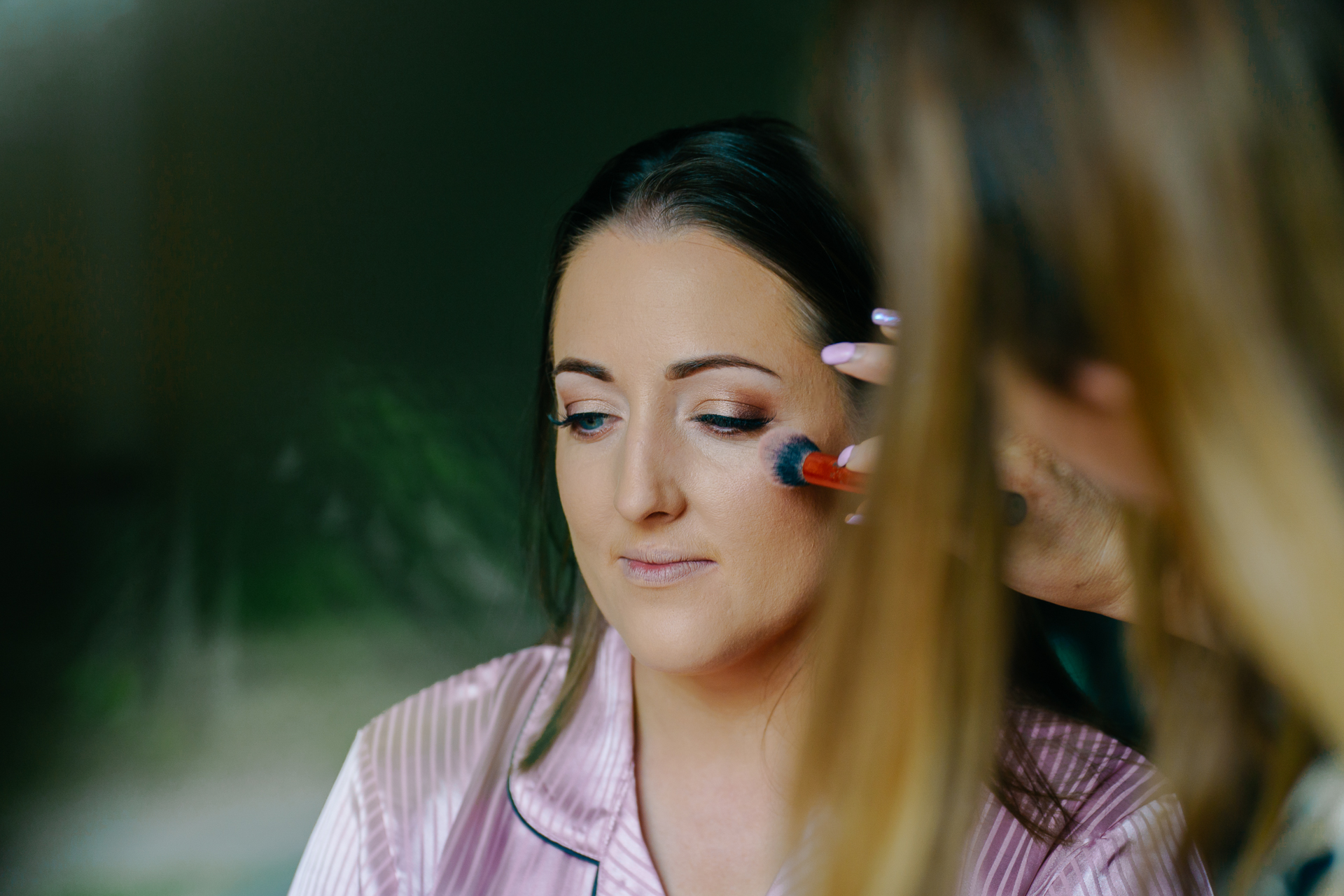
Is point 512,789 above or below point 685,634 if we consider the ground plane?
below

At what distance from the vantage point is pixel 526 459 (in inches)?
53.2

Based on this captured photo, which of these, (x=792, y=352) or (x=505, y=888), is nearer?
(x=792, y=352)

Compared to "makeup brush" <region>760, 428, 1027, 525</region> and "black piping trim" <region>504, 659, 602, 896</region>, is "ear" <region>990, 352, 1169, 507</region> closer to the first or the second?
"makeup brush" <region>760, 428, 1027, 525</region>

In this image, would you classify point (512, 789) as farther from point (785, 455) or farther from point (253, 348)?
point (253, 348)

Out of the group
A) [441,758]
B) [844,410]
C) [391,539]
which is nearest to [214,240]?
[391,539]

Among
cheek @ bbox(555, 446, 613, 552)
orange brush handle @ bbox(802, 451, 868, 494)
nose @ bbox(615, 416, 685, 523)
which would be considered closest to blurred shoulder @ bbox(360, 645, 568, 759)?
cheek @ bbox(555, 446, 613, 552)

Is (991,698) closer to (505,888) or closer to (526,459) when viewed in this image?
(505,888)

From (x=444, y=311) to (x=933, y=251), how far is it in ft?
3.08

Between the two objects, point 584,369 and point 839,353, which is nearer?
point 839,353

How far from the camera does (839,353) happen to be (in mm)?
833

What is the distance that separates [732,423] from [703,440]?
0.03 metres

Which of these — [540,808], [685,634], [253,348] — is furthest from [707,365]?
[253,348]

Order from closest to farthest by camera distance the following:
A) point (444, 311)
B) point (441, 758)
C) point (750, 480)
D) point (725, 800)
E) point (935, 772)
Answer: point (935, 772)
point (750, 480)
point (725, 800)
point (441, 758)
point (444, 311)

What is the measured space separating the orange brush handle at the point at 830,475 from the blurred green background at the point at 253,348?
0.59 meters
